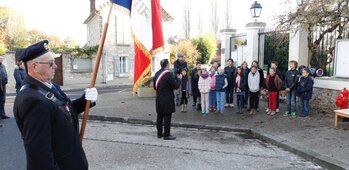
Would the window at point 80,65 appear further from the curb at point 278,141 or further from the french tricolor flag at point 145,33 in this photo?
the french tricolor flag at point 145,33

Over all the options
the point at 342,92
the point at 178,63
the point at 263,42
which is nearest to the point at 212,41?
the point at 263,42

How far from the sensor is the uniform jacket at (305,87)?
938 centimetres

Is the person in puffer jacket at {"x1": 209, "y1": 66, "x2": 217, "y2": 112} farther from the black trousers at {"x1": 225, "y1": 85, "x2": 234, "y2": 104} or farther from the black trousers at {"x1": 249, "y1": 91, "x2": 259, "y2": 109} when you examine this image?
the black trousers at {"x1": 249, "y1": 91, "x2": 259, "y2": 109}

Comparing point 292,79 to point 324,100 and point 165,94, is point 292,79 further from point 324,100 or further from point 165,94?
point 165,94

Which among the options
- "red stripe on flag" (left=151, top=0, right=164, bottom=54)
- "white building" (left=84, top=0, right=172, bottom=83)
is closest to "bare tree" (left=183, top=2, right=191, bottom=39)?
"white building" (left=84, top=0, right=172, bottom=83)

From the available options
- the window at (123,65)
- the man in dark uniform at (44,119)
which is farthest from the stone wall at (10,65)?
the man in dark uniform at (44,119)

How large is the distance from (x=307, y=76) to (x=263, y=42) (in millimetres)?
4406

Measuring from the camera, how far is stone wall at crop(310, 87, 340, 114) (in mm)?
9875

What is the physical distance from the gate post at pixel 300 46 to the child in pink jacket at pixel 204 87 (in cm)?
321

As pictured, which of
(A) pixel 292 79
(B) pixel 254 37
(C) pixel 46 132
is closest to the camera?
(C) pixel 46 132

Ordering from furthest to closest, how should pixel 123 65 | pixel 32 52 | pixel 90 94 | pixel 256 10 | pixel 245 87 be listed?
pixel 123 65 < pixel 256 10 < pixel 245 87 < pixel 90 94 < pixel 32 52

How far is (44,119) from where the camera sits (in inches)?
101

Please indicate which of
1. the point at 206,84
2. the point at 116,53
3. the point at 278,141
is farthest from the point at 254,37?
the point at 116,53

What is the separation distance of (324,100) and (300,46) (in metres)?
2.03
